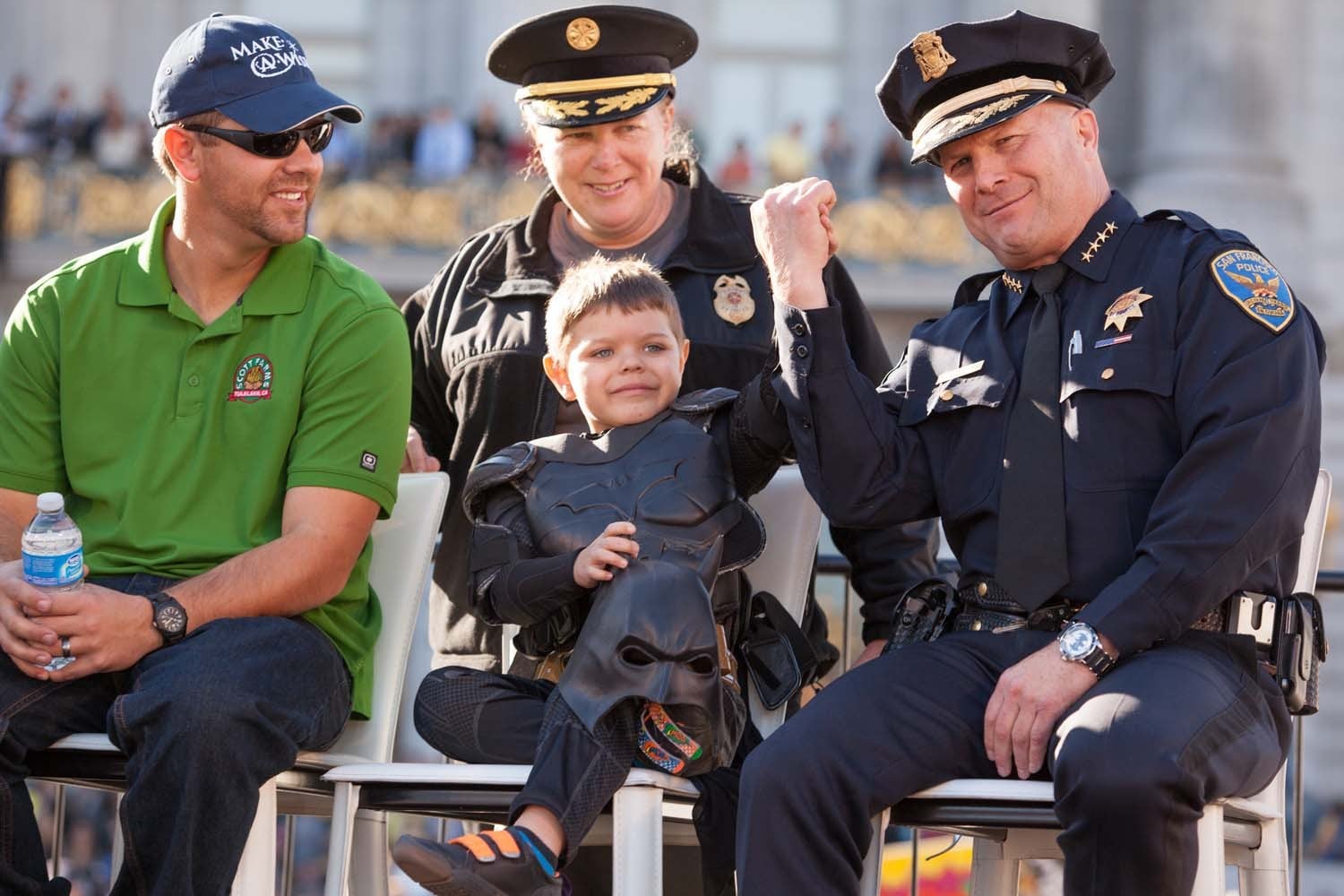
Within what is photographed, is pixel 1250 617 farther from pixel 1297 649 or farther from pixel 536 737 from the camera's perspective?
pixel 536 737

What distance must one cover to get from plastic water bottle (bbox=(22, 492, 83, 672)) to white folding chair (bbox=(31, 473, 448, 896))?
0.19 metres

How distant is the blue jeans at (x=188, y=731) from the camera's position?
3611 millimetres

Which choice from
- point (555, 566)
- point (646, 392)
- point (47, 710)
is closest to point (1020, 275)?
point (646, 392)

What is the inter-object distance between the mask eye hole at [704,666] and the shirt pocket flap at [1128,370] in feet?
2.61

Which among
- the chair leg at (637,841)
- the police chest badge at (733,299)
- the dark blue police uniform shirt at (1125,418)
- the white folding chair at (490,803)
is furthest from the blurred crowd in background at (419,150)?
the chair leg at (637,841)

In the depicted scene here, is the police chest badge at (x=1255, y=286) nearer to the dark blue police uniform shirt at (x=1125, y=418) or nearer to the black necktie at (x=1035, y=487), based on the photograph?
the dark blue police uniform shirt at (x=1125, y=418)

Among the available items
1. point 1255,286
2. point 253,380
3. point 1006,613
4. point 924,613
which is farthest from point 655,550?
point 1255,286

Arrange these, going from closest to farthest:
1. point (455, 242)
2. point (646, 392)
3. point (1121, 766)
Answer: point (1121, 766) → point (646, 392) → point (455, 242)

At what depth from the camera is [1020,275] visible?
3.96m

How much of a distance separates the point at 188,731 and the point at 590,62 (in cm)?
185

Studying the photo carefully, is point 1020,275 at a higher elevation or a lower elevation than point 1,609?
higher

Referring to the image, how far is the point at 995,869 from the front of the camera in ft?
13.3

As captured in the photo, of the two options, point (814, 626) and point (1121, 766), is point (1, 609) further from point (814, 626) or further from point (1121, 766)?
point (1121, 766)

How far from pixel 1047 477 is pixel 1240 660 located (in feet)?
1.49
